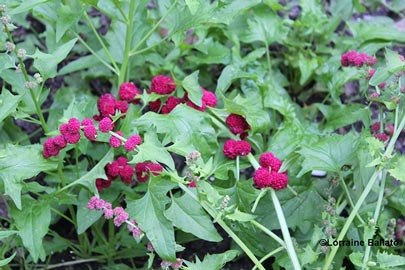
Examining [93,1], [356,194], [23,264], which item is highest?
[93,1]

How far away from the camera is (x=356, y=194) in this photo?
2520 millimetres

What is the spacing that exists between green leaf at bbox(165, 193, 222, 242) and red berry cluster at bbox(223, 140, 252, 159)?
0.27 m

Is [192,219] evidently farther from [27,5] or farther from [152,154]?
[27,5]

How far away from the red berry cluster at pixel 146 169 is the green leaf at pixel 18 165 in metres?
0.29

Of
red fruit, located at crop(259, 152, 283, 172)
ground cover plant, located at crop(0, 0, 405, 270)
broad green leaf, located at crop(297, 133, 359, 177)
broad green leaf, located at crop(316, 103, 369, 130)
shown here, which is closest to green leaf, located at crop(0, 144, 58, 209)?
ground cover plant, located at crop(0, 0, 405, 270)

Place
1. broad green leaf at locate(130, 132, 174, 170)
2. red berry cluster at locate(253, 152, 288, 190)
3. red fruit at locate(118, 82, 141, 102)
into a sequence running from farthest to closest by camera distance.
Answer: red fruit at locate(118, 82, 141, 102) < red berry cluster at locate(253, 152, 288, 190) < broad green leaf at locate(130, 132, 174, 170)

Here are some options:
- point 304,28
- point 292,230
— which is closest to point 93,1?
point 292,230

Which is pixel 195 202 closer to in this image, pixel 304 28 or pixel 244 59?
pixel 244 59

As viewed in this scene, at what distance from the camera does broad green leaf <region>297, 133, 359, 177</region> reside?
2271 millimetres

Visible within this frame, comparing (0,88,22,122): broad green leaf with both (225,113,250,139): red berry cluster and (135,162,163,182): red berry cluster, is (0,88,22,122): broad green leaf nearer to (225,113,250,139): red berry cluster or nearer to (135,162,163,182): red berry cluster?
(135,162,163,182): red berry cluster

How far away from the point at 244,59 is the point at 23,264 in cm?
132

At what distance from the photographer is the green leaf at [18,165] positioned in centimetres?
209

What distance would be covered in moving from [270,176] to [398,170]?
42 cm

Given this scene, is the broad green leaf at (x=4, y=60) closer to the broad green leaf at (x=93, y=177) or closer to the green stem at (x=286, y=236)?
the broad green leaf at (x=93, y=177)
